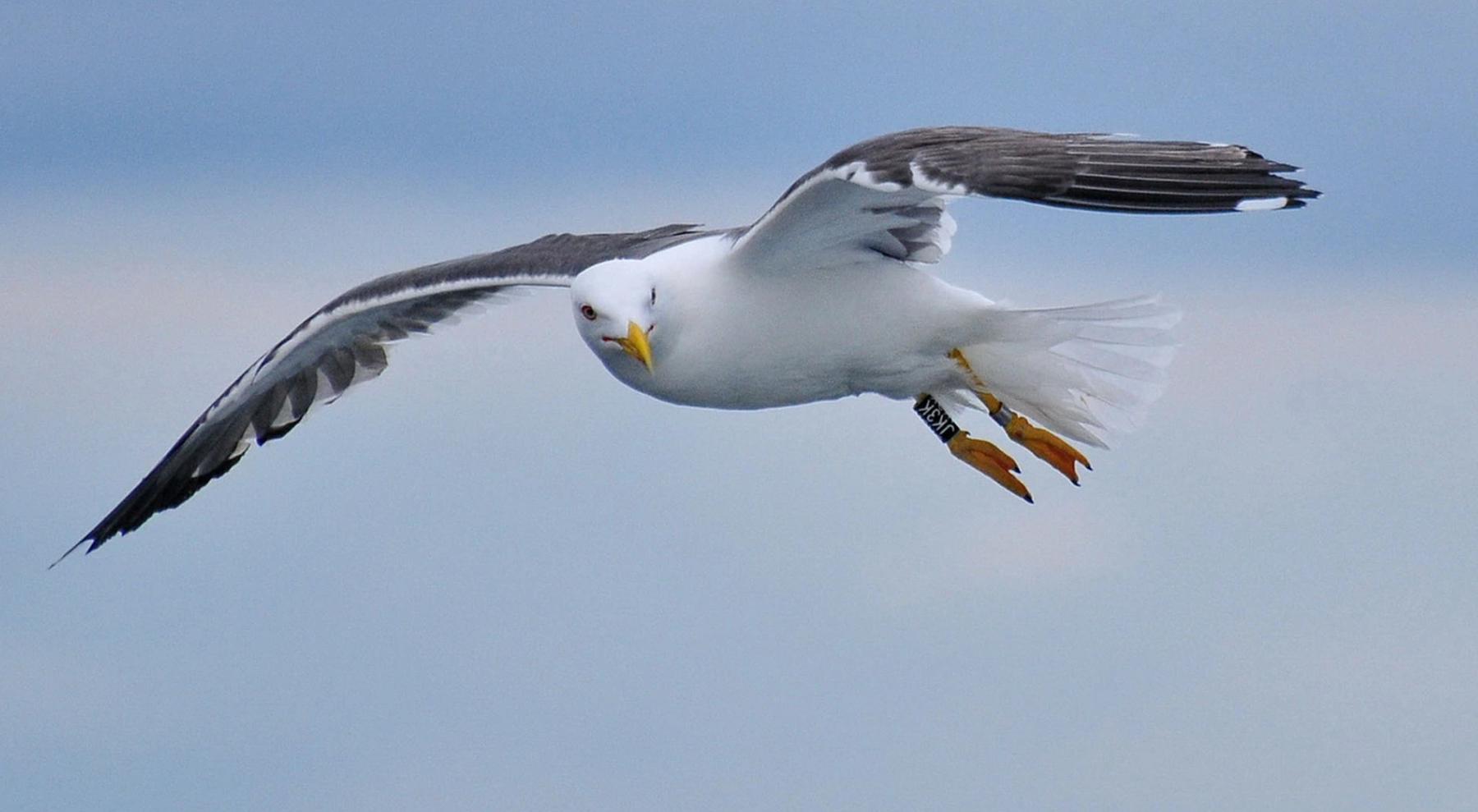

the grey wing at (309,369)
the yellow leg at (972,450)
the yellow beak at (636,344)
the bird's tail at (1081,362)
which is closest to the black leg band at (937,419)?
the yellow leg at (972,450)

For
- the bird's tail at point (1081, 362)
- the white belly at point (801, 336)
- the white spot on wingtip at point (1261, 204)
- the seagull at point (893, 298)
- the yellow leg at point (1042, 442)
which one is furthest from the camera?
the yellow leg at point (1042, 442)

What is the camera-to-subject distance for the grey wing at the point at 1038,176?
6457 mm

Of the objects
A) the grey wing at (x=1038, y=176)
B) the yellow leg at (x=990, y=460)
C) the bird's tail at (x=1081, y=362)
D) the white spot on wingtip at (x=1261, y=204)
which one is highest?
the grey wing at (x=1038, y=176)

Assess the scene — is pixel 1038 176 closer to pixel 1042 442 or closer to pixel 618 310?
pixel 618 310

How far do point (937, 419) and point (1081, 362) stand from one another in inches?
28.3

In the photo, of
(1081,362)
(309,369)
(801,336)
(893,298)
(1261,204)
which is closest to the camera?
(1261,204)

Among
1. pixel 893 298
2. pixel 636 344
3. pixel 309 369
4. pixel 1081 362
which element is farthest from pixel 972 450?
pixel 309 369

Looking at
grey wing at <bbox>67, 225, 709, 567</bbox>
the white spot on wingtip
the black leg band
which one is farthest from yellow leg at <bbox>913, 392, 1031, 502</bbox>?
the white spot on wingtip

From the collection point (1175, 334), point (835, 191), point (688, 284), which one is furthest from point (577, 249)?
point (1175, 334)

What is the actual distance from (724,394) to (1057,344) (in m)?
1.49

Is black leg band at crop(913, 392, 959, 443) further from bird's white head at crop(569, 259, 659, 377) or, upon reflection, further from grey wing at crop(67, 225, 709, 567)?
bird's white head at crop(569, 259, 659, 377)

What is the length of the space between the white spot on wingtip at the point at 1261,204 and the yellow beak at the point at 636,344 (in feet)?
7.09

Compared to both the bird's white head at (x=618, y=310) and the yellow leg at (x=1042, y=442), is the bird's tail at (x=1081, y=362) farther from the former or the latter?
the bird's white head at (x=618, y=310)

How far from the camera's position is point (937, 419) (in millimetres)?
8992
